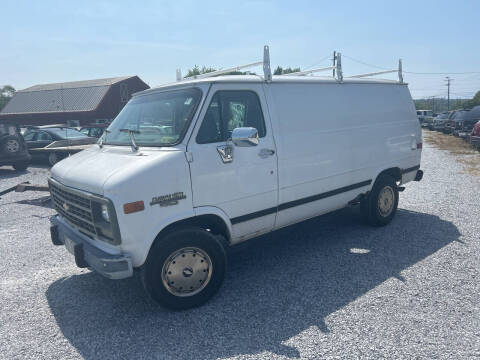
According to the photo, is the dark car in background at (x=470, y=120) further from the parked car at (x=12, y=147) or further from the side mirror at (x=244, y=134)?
the parked car at (x=12, y=147)

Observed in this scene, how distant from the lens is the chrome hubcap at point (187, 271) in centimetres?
360

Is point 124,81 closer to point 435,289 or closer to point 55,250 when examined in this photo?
point 55,250

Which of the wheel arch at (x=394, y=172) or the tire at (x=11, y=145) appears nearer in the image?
the wheel arch at (x=394, y=172)

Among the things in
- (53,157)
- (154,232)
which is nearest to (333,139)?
(154,232)

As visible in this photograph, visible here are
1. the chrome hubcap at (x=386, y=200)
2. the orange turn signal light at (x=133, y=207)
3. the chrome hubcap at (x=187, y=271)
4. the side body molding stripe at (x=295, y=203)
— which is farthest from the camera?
the chrome hubcap at (x=386, y=200)

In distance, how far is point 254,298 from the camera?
153 inches

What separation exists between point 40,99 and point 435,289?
46093mm

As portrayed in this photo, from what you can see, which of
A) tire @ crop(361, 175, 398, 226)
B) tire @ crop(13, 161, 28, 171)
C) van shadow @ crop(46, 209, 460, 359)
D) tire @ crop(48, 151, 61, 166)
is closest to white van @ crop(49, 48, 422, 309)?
van shadow @ crop(46, 209, 460, 359)

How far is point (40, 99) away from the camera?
41094 mm

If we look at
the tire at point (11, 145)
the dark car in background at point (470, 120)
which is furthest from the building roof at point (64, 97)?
the dark car in background at point (470, 120)

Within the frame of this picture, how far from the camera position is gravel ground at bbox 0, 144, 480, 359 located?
3086 mm

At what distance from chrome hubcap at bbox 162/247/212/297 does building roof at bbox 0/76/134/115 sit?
3599cm

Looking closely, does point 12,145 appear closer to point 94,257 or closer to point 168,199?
point 94,257

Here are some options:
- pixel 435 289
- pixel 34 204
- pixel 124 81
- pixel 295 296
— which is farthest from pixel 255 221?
pixel 124 81
